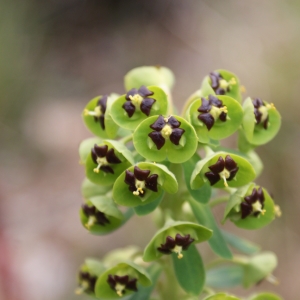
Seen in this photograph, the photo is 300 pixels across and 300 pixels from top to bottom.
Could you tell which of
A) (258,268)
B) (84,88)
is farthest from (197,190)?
(84,88)

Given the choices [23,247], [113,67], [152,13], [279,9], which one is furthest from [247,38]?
[23,247]

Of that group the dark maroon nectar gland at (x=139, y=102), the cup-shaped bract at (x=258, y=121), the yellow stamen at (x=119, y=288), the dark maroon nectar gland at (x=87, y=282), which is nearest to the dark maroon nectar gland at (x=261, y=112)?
the cup-shaped bract at (x=258, y=121)

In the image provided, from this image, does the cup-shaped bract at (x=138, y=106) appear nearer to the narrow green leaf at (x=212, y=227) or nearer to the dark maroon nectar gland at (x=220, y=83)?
the dark maroon nectar gland at (x=220, y=83)

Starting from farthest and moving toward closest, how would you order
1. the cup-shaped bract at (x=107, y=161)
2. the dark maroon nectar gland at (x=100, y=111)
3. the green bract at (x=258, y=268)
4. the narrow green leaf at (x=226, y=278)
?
1. the narrow green leaf at (x=226, y=278)
2. the green bract at (x=258, y=268)
3. the dark maroon nectar gland at (x=100, y=111)
4. the cup-shaped bract at (x=107, y=161)

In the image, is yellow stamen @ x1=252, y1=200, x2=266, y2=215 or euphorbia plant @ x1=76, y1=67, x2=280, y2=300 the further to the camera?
yellow stamen @ x1=252, y1=200, x2=266, y2=215

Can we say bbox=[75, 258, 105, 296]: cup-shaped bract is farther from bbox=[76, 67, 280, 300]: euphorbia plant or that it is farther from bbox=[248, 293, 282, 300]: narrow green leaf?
bbox=[248, 293, 282, 300]: narrow green leaf

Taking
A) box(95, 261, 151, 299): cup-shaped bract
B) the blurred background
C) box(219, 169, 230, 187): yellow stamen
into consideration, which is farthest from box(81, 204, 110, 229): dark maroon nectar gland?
the blurred background
